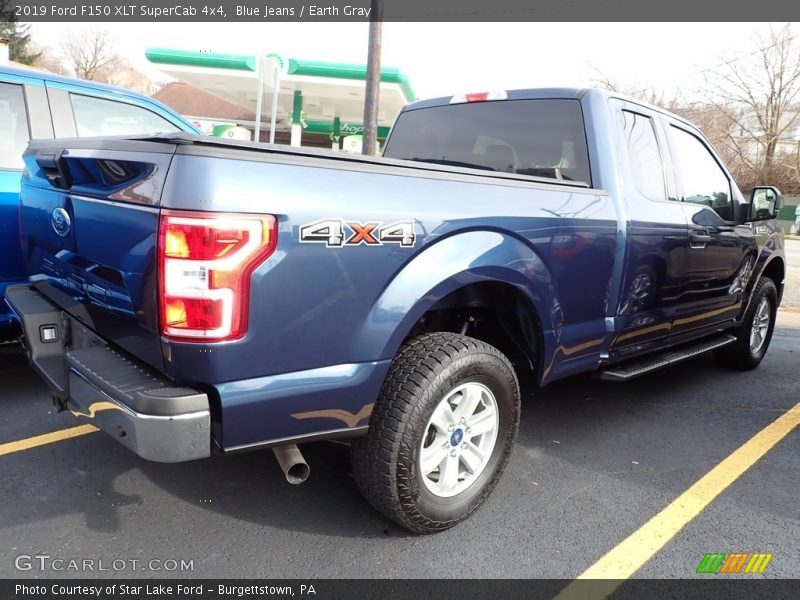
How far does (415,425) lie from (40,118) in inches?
129

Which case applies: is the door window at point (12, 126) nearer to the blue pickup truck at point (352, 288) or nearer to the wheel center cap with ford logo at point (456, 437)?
the blue pickup truck at point (352, 288)

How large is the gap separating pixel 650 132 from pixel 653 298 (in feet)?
3.43

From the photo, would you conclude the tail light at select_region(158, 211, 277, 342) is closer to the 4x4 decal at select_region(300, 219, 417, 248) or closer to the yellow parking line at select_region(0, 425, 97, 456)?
the 4x4 decal at select_region(300, 219, 417, 248)

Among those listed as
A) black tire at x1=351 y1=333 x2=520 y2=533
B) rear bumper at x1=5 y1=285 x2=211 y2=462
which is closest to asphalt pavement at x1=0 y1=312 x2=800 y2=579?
black tire at x1=351 y1=333 x2=520 y2=533

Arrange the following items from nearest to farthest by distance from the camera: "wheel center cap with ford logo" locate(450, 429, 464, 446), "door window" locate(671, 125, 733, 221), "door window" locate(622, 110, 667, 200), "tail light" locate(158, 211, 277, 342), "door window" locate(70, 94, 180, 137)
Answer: "tail light" locate(158, 211, 277, 342)
"wheel center cap with ford logo" locate(450, 429, 464, 446)
"door window" locate(622, 110, 667, 200)
"door window" locate(671, 125, 733, 221)
"door window" locate(70, 94, 180, 137)

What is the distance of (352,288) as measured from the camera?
2076mm

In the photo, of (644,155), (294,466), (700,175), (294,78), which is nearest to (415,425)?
(294,466)

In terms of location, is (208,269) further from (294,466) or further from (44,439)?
(44,439)

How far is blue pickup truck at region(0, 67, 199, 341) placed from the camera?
3580mm

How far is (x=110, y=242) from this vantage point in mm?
2127

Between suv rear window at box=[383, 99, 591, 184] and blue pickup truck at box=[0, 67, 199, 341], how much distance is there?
193cm

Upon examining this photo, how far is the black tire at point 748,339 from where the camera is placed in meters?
5.00

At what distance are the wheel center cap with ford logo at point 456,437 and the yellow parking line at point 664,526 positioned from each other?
0.68 meters

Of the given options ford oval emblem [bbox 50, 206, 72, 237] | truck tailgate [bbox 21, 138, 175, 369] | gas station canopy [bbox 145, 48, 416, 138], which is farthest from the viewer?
gas station canopy [bbox 145, 48, 416, 138]
